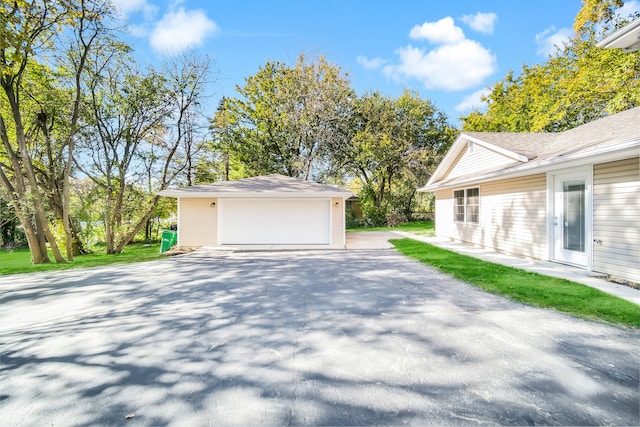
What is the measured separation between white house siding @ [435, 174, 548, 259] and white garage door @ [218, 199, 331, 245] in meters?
5.44

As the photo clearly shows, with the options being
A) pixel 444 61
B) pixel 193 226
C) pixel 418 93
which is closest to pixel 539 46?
pixel 444 61

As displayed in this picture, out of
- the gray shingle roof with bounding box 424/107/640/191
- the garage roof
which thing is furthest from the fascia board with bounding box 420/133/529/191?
the garage roof

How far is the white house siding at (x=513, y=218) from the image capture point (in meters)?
7.55

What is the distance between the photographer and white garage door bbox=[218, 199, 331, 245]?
11477mm

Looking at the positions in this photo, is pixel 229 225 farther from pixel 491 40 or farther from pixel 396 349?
pixel 491 40

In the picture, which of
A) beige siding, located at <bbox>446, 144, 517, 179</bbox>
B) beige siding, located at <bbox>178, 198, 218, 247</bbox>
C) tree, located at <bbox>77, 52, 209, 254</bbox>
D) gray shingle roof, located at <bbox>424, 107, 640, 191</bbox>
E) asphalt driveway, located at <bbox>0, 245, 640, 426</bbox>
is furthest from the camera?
tree, located at <bbox>77, 52, 209, 254</bbox>

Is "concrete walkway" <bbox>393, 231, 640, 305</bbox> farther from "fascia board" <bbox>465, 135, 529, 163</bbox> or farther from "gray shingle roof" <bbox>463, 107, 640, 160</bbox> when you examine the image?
"fascia board" <bbox>465, 135, 529, 163</bbox>

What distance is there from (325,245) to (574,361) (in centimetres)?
893

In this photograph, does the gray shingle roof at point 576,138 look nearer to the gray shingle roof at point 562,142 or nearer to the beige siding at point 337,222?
the gray shingle roof at point 562,142

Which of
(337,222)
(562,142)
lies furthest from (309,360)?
(562,142)

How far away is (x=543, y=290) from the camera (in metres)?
4.88

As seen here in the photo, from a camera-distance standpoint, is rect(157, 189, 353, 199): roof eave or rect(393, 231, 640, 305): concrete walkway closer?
rect(393, 231, 640, 305): concrete walkway

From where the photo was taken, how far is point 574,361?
2701 millimetres

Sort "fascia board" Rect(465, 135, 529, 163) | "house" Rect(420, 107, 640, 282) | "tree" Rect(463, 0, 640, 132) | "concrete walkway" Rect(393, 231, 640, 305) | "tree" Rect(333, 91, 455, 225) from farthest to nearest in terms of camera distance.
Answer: "tree" Rect(333, 91, 455, 225), "tree" Rect(463, 0, 640, 132), "fascia board" Rect(465, 135, 529, 163), "house" Rect(420, 107, 640, 282), "concrete walkway" Rect(393, 231, 640, 305)
